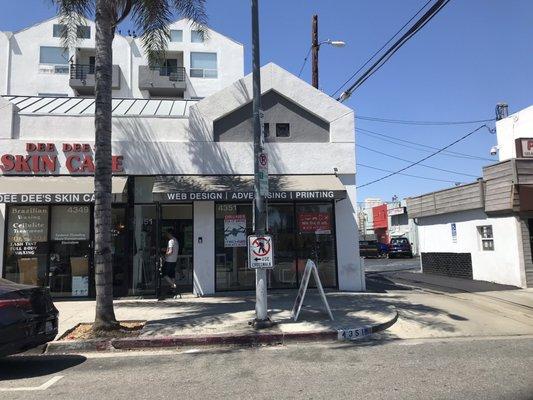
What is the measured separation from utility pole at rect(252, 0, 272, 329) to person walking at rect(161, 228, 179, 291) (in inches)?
173

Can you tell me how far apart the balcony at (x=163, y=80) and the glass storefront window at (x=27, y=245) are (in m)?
28.5

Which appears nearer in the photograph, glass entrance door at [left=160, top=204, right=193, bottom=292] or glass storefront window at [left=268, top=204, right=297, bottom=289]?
glass entrance door at [left=160, top=204, right=193, bottom=292]

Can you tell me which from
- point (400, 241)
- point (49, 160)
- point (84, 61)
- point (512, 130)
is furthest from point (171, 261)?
point (84, 61)

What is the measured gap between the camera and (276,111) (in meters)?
15.1

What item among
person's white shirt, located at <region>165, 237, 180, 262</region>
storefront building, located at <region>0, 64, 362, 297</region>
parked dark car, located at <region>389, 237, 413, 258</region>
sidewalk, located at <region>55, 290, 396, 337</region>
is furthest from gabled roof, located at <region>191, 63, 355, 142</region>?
parked dark car, located at <region>389, 237, 413, 258</region>

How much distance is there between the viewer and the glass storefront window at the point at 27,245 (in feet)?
45.1

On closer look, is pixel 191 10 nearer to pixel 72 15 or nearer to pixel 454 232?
pixel 72 15

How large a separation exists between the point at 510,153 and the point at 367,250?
1819 cm

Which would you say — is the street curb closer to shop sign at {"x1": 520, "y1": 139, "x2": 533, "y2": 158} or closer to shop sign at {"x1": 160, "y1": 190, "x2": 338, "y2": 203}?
shop sign at {"x1": 160, "y1": 190, "x2": 338, "y2": 203}

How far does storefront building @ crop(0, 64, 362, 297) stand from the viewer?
45.3 feet

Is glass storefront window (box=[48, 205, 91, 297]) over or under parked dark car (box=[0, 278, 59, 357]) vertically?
over

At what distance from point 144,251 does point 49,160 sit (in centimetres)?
364

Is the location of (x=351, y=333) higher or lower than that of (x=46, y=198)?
lower

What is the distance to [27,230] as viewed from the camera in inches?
547
